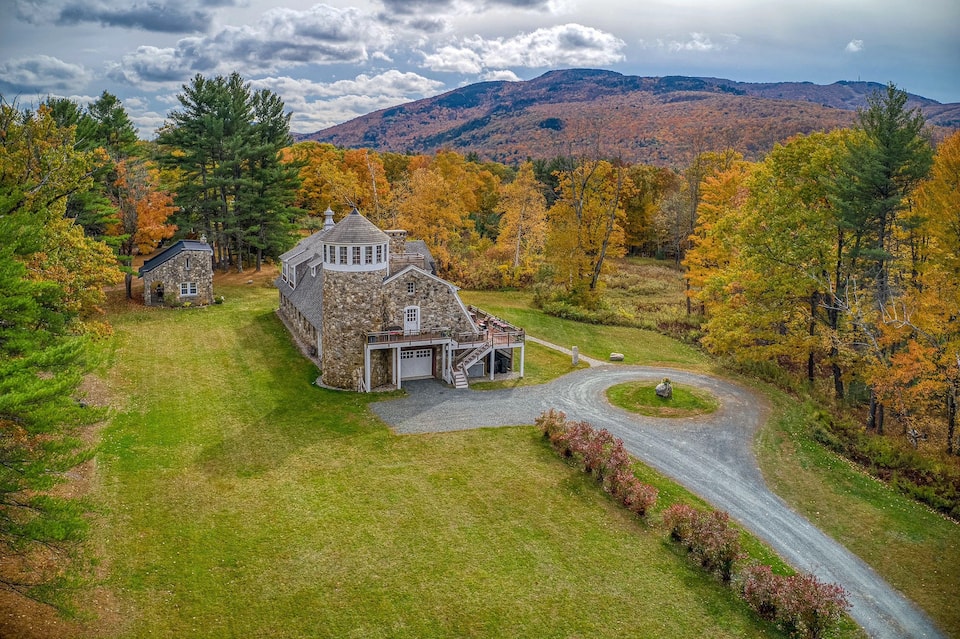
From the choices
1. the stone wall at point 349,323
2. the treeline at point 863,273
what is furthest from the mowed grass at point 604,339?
the stone wall at point 349,323

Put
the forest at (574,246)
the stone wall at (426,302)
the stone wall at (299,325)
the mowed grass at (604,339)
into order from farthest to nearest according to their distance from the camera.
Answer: the mowed grass at (604,339) → the stone wall at (299,325) → the stone wall at (426,302) → the forest at (574,246)

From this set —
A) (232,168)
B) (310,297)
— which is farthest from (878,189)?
(232,168)

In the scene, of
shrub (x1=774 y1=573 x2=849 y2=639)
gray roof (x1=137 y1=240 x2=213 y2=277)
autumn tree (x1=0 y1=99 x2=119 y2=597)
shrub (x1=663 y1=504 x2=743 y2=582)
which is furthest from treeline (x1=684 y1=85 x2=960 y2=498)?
gray roof (x1=137 y1=240 x2=213 y2=277)

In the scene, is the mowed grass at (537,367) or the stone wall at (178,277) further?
the stone wall at (178,277)

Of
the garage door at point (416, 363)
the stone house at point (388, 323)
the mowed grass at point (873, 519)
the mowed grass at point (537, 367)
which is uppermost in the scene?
the stone house at point (388, 323)

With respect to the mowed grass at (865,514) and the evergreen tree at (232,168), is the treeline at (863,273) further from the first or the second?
the evergreen tree at (232,168)
